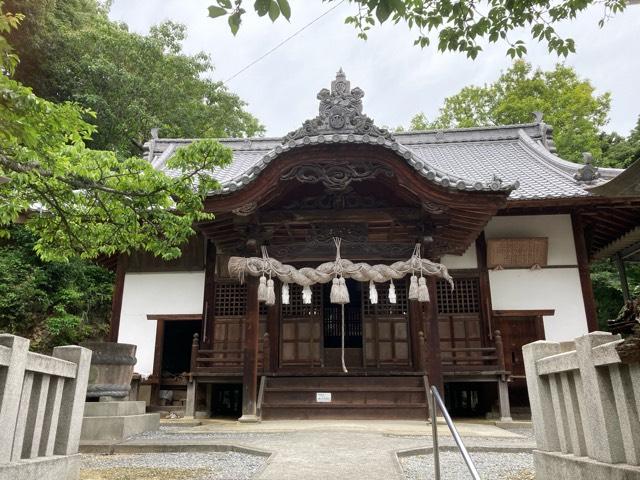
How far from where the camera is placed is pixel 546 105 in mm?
24844

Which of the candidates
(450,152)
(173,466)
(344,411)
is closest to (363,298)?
(344,411)

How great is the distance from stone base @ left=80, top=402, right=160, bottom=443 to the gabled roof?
4073 mm

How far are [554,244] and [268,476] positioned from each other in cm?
966

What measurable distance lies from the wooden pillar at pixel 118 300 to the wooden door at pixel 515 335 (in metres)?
9.40

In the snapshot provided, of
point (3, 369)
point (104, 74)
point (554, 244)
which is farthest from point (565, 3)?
point (104, 74)

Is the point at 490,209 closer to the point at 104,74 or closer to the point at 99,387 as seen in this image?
the point at 99,387

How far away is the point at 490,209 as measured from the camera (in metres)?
9.15

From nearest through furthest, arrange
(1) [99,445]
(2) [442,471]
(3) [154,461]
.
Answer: (2) [442,471]
(3) [154,461]
(1) [99,445]

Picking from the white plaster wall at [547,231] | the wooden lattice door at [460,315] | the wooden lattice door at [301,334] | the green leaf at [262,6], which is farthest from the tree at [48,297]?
the green leaf at [262,6]

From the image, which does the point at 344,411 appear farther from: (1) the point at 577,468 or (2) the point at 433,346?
(1) the point at 577,468

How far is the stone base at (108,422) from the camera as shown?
696 centimetres

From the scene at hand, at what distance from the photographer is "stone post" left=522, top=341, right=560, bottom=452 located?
4430mm

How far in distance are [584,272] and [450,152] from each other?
22.3 feet

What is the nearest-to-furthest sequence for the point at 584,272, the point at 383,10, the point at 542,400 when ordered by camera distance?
1. the point at 383,10
2. the point at 542,400
3. the point at 584,272
